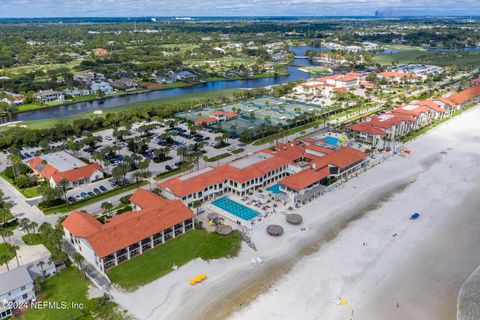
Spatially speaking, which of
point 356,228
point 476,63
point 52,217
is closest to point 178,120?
point 52,217

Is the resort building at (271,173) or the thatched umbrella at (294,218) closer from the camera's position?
the thatched umbrella at (294,218)

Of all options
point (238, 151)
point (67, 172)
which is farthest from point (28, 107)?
point (238, 151)

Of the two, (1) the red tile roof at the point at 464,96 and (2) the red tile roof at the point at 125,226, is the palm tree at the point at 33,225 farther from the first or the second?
(1) the red tile roof at the point at 464,96

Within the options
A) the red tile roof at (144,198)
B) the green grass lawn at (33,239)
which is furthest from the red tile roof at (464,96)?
the green grass lawn at (33,239)

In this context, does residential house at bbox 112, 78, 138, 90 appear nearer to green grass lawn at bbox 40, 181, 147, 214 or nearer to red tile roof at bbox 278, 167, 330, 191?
green grass lawn at bbox 40, 181, 147, 214

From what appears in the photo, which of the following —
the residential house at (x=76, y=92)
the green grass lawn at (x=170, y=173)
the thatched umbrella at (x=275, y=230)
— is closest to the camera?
the thatched umbrella at (x=275, y=230)

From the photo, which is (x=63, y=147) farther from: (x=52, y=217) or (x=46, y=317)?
(x=46, y=317)

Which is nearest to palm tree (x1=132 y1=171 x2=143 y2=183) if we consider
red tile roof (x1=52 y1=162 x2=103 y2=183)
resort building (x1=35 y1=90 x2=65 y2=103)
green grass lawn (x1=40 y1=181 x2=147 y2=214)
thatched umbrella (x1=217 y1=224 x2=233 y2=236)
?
green grass lawn (x1=40 y1=181 x2=147 y2=214)

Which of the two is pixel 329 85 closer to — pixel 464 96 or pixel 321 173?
pixel 464 96
